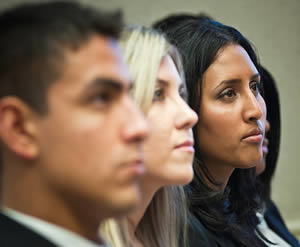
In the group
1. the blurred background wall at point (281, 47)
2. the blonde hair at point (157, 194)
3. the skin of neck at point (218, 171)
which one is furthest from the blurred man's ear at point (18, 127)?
the blurred background wall at point (281, 47)

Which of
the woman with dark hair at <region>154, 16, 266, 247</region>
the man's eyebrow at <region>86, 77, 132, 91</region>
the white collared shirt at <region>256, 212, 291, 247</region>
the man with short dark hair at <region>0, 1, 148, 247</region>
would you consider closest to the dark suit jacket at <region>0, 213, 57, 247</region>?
the man with short dark hair at <region>0, 1, 148, 247</region>

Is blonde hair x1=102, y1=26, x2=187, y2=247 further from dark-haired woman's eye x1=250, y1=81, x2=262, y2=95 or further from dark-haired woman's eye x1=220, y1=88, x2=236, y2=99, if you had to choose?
dark-haired woman's eye x1=250, y1=81, x2=262, y2=95

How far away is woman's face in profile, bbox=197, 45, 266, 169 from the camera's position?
1.40 metres

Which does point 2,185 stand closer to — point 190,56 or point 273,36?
point 190,56

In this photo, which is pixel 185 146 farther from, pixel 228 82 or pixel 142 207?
pixel 228 82

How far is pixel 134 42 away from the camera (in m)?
1.04

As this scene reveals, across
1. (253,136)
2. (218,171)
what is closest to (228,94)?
(253,136)

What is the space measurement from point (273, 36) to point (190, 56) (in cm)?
159

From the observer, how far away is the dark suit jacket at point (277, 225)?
187cm

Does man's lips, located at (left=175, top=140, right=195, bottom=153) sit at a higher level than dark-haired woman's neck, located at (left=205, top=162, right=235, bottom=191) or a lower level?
higher

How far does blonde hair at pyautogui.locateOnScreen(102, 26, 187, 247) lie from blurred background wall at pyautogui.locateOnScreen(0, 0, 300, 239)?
1538 millimetres

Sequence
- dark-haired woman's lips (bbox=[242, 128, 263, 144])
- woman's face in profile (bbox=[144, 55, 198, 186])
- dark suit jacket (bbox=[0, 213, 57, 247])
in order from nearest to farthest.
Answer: dark suit jacket (bbox=[0, 213, 57, 247]) < woman's face in profile (bbox=[144, 55, 198, 186]) < dark-haired woman's lips (bbox=[242, 128, 263, 144])

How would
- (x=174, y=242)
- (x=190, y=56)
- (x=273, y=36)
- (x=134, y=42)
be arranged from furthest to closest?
(x=273, y=36) → (x=190, y=56) → (x=174, y=242) → (x=134, y=42)

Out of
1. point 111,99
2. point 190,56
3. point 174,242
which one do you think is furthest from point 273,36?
point 111,99
